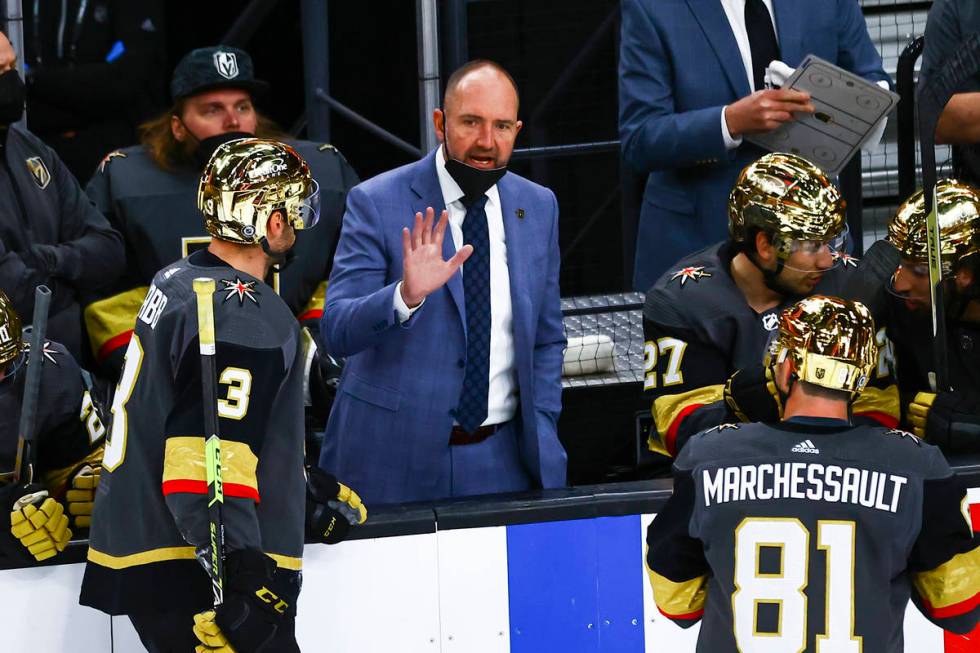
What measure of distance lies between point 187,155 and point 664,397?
1.71 m

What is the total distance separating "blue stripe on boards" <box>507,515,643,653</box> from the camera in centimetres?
422


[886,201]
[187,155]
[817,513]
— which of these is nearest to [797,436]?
[817,513]

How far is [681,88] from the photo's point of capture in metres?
5.27

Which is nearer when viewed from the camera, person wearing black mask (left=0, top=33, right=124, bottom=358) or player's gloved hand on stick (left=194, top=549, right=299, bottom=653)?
player's gloved hand on stick (left=194, top=549, right=299, bottom=653)

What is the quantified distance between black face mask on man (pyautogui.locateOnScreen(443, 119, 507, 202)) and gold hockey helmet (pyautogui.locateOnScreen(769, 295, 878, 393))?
1.09m

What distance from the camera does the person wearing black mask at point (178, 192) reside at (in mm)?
5219

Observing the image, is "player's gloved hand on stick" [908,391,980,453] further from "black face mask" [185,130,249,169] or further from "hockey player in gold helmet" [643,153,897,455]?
"black face mask" [185,130,249,169]

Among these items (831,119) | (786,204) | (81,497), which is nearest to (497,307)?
(786,204)

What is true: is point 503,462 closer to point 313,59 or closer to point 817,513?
point 817,513

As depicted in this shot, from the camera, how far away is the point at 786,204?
14.8 ft

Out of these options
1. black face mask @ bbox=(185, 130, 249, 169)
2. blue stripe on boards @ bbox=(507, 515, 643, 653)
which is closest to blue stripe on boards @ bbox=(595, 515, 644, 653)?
blue stripe on boards @ bbox=(507, 515, 643, 653)

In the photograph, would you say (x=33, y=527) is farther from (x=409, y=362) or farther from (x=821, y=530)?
(x=821, y=530)

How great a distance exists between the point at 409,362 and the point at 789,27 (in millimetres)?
1737

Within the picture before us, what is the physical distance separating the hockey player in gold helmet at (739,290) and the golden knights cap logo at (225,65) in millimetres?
1503
